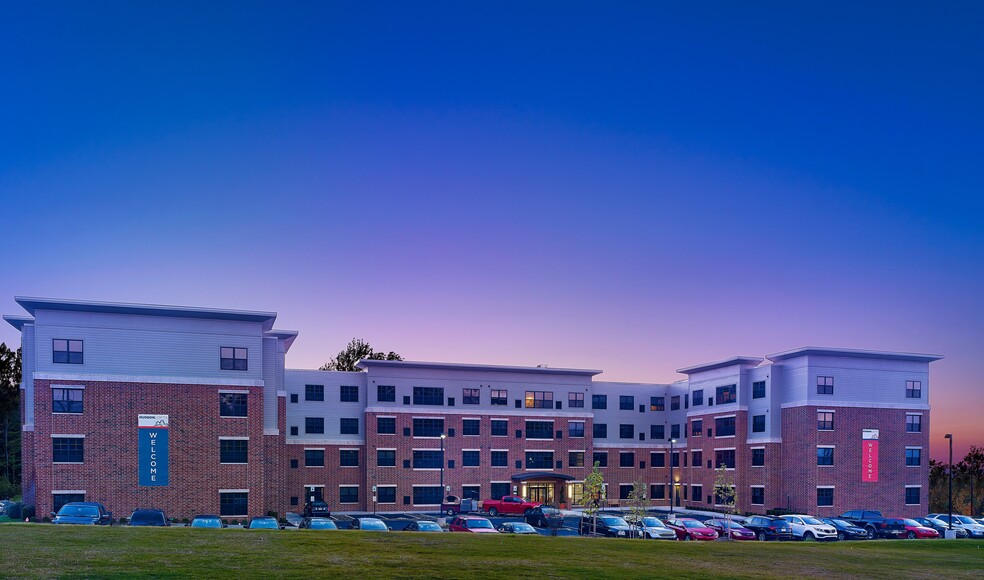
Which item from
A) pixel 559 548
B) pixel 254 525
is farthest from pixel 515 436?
pixel 559 548

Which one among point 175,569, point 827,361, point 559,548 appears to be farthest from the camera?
point 827,361

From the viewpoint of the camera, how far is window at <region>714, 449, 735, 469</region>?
66.6 meters

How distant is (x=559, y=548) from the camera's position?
2753 centimetres

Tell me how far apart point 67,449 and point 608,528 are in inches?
1253

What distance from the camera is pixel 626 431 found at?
77.0 meters

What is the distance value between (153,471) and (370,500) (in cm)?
2127

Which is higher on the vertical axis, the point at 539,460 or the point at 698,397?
the point at 698,397

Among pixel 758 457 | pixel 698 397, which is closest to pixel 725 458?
pixel 758 457

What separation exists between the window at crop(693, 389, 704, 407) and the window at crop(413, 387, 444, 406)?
24582mm

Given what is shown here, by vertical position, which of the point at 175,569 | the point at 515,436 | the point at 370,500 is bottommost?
the point at 370,500

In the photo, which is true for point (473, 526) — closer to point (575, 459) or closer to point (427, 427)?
point (427, 427)

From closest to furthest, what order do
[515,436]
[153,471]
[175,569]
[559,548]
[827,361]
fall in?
[175,569], [559,548], [153,471], [827,361], [515,436]

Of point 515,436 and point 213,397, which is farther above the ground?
point 213,397

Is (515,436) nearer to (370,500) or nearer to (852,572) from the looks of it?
(370,500)
